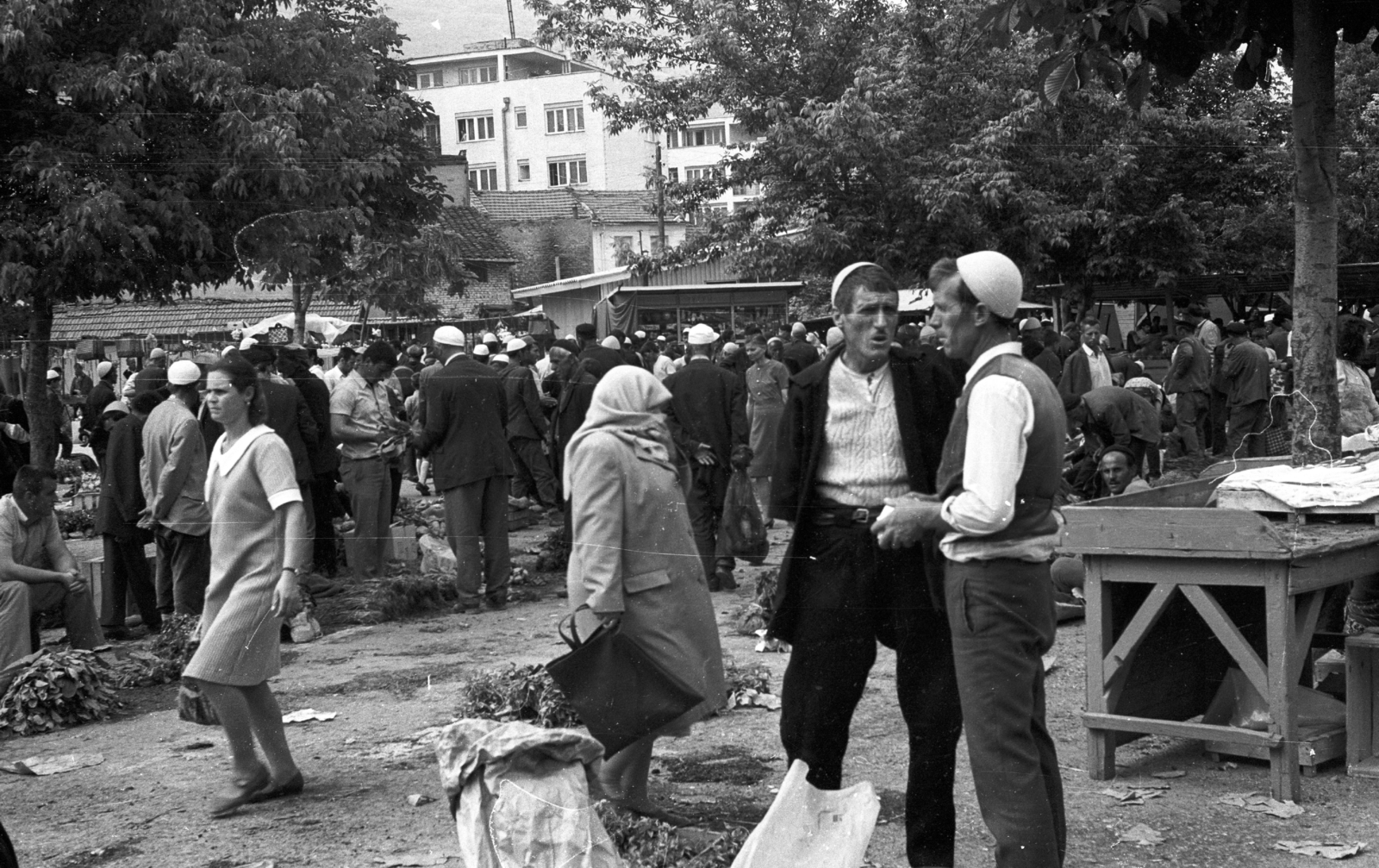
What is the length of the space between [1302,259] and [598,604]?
3.79 m

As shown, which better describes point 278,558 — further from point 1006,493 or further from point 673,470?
point 1006,493

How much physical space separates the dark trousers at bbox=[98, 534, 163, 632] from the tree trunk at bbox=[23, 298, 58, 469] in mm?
4483

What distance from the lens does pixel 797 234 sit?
22859mm

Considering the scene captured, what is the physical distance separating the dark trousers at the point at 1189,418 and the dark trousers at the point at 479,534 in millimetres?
9847

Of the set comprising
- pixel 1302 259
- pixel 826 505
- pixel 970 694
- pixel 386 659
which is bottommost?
pixel 386 659

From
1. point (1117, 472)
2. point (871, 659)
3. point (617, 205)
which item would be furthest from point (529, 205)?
point (871, 659)

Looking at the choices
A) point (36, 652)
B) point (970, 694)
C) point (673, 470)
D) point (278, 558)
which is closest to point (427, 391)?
point (36, 652)

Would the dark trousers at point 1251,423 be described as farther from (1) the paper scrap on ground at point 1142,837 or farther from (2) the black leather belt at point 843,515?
(2) the black leather belt at point 843,515

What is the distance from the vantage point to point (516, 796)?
12.8 feet

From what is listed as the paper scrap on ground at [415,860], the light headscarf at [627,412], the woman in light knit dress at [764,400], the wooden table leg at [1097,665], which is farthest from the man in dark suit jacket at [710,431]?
the paper scrap on ground at [415,860]

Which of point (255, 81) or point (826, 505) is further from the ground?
point (255, 81)

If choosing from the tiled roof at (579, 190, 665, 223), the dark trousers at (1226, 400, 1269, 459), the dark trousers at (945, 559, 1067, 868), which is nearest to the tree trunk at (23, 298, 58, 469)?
the dark trousers at (1226, 400, 1269, 459)

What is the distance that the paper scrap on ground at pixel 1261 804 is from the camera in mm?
5117

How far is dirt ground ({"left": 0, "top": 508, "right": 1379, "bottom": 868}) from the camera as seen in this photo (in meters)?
→ 5.00
